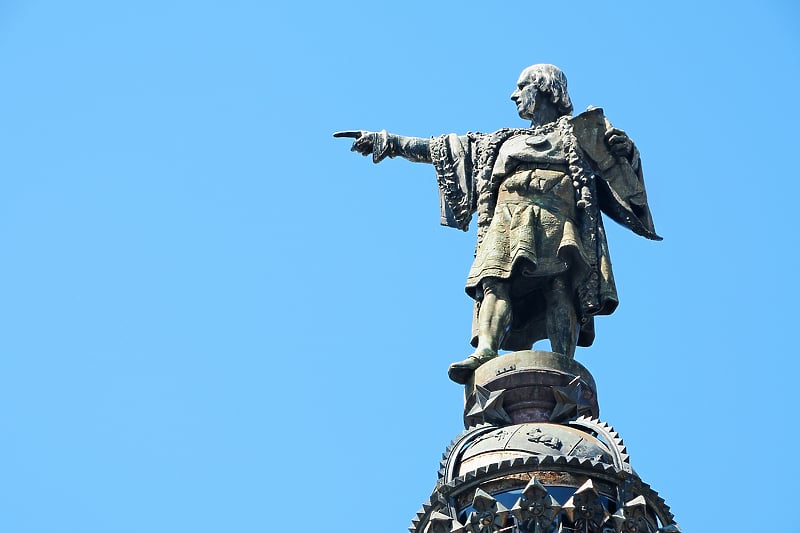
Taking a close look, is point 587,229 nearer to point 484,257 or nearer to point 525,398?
point 484,257

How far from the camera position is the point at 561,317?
19719mm

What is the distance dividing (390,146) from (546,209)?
2634 millimetres

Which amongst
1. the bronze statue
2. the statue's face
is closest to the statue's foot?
the bronze statue

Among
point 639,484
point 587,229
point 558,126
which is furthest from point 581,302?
point 639,484

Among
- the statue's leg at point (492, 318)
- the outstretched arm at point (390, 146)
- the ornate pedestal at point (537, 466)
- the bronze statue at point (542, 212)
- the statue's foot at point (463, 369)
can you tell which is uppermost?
the outstretched arm at point (390, 146)

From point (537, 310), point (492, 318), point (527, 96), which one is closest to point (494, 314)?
point (492, 318)

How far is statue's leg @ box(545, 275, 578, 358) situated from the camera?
19609 millimetres

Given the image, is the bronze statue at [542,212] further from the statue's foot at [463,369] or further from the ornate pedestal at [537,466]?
the ornate pedestal at [537,466]

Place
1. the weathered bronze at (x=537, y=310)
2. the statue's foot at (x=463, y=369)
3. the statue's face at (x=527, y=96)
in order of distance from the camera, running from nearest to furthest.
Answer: the weathered bronze at (x=537, y=310)
the statue's foot at (x=463, y=369)
the statue's face at (x=527, y=96)

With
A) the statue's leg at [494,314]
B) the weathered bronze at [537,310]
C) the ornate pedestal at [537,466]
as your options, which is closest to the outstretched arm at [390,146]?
the weathered bronze at [537,310]

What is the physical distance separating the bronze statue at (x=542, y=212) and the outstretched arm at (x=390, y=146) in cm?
46

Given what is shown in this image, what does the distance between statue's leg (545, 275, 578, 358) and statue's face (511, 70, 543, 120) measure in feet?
6.91

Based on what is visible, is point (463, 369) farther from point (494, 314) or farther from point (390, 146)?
point (390, 146)

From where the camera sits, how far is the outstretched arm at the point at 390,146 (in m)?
21.9
